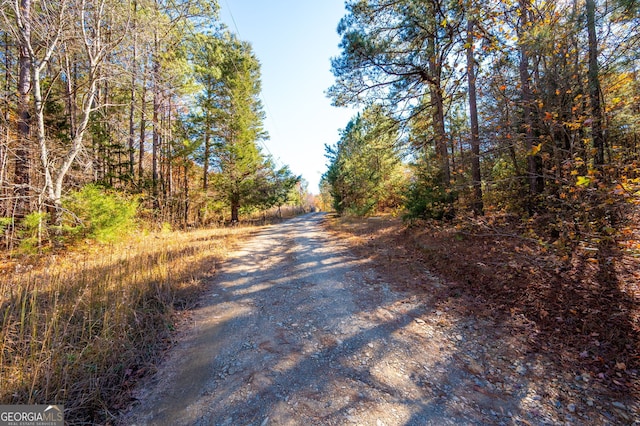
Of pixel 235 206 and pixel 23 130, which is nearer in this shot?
pixel 23 130

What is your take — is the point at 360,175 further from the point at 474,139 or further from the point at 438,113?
the point at 474,139

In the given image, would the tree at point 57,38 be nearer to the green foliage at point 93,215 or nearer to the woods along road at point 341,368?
the green foliage at point 93,215

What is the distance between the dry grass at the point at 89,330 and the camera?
1.90m

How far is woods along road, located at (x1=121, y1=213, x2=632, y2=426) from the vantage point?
6.28 feet

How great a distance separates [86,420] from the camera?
181cm

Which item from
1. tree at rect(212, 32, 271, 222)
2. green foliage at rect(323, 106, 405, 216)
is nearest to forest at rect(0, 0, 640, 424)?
tree at rect(212, 32, 271, 222)

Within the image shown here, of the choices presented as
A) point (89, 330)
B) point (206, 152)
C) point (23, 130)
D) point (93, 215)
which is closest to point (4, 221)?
point (93, 215)

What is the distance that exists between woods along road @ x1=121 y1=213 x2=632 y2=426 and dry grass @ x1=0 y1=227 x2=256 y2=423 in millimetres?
314

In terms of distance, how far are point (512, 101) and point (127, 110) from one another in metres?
15.3

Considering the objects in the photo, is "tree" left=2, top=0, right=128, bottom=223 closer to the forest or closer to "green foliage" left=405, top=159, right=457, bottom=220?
the forest

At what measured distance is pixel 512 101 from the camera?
4406 millimetres

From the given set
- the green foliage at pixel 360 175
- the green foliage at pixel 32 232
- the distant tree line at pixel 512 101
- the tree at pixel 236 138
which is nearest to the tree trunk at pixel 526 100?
the distant tree line at pixel 512 101

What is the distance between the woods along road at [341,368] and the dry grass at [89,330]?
314 mm

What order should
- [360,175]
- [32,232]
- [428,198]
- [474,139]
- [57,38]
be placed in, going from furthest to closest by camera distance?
[360,175]
[428,198]
[474,139]
[57,38]
[32,232]
